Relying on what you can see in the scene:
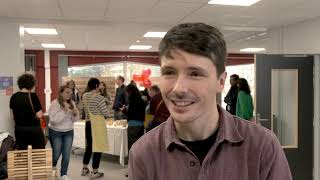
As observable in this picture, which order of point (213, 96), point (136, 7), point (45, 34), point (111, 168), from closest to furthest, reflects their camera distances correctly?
point (213, 96) → point (136, 7) → point (111, 168) → point (45, 34)

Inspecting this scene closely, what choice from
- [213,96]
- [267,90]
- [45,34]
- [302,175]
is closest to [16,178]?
[213,96]

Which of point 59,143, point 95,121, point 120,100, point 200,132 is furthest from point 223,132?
point 120,100

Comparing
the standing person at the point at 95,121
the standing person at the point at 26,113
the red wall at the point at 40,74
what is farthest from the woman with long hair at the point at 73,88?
the red wall at the point at 40,74

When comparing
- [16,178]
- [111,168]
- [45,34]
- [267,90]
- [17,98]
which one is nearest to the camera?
[16,178]

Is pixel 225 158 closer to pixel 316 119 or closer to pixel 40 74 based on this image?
pixel 316 119

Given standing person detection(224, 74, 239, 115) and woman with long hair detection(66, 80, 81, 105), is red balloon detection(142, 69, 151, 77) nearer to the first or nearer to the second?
A: woman with long hair detection(66, 80, 81, 105)

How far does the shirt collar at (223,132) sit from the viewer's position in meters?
1.09

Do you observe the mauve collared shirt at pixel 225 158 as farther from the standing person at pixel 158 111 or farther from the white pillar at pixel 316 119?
the white pillar at pixel 316 119

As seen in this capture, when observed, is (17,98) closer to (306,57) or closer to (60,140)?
(60,140)

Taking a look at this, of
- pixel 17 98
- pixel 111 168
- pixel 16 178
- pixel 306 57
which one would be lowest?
pixel 111 168

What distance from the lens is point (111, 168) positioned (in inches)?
241

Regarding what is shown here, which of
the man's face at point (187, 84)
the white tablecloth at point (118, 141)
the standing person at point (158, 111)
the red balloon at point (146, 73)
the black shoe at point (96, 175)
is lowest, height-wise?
the black shoe at point (96, 175)

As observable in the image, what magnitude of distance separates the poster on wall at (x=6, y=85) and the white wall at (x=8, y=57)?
0.15 ft

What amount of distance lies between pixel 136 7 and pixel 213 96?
3854 millimetres
